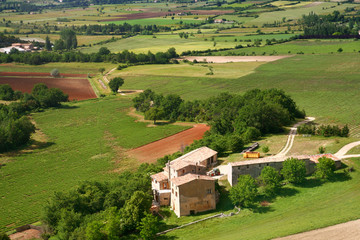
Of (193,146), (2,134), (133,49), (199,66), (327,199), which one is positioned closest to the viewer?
(327,199)

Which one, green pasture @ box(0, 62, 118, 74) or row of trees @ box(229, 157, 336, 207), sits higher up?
green pasture @ box(0, 62, 118, 74)

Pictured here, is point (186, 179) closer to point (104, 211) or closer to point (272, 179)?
point (272, 179)

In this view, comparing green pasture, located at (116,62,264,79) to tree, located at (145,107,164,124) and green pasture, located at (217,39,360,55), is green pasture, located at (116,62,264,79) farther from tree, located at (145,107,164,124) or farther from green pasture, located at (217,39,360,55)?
tree, located at (145,107,164,124)

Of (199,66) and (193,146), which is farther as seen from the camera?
(199,66)

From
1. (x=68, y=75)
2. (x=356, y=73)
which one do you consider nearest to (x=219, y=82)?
(x=356, y=73)

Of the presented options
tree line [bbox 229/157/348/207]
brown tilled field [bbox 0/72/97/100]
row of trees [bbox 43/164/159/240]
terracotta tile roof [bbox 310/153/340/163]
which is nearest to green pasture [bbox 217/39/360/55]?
brown tilled field [bbox 0/72/97/100]

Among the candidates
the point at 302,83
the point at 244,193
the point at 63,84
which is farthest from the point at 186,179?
the point at 63,84

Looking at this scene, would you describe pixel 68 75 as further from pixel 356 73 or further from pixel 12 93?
pixel 356 73

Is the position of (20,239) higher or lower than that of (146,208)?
lower
